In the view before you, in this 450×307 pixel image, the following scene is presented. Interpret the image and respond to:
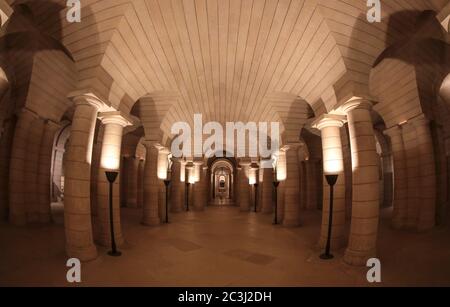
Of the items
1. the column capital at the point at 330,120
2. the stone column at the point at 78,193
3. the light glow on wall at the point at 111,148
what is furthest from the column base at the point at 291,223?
the stone column at the point at 78,193

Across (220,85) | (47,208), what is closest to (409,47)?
(220,85)

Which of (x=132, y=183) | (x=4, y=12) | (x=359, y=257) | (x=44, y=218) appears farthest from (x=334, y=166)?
(x=132, y=183)

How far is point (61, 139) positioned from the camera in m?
19.0

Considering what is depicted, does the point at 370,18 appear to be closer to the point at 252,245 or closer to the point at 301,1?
the point at 301,1

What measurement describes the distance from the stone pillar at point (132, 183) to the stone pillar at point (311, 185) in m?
14.5

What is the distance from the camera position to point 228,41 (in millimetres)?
6422

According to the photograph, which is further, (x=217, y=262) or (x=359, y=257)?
A: (x=217, y=262)

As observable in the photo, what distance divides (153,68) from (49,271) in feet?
19.3

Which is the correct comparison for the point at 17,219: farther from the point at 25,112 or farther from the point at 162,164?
the point at 162,164

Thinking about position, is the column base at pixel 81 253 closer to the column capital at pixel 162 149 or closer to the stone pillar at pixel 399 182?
the column capital at pixel 162 149

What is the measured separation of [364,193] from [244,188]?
12750mm

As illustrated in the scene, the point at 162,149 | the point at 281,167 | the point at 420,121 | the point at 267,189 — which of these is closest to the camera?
the point at 420,121

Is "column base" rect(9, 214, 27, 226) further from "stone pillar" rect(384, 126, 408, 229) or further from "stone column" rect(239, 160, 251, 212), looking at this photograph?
"stone pillar" rect(384, 126, 408, 229)

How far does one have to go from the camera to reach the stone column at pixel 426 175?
8438 millimetres
